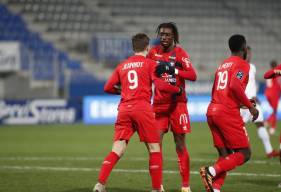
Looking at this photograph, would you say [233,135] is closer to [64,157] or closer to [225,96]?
[225,96]

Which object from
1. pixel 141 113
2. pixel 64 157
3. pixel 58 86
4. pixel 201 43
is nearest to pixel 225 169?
pixel 141 113

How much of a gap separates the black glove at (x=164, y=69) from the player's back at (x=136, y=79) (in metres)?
0.13

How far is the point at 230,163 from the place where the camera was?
9.30 m

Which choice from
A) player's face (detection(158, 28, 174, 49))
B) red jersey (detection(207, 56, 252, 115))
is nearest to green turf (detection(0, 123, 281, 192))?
red jersey (detection(207, 56, 252, 115))

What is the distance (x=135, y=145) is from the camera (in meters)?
19.3

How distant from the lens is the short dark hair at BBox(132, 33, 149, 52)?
930 cm

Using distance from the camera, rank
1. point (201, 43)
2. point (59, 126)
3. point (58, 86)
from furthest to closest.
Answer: point (201, 43) → point (58, 86) → point (59, 126)

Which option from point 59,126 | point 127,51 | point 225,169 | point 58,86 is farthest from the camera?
point 127,51

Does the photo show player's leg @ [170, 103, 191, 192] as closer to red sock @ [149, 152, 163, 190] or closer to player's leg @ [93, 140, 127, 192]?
red sock @ [149, 152, 163, 190]

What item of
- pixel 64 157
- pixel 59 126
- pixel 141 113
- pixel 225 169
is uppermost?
pixel 141 113

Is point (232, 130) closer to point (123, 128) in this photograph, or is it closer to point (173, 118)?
point (173, 118)

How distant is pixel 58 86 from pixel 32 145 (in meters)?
10.3

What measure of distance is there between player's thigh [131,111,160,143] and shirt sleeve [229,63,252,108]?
3.82ft

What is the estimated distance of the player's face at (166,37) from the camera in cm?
1010
